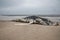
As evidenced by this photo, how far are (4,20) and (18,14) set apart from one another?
0.23 metres

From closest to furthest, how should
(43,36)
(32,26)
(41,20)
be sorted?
(43,36) → (32,26) → (41,20)

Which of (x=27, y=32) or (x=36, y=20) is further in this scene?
(x=36, y=20)

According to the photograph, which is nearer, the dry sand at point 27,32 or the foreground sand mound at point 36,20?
the dry sand at point 27,32

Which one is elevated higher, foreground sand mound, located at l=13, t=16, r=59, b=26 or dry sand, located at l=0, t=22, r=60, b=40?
foreground sand mound, located at l=13, t=16, r=59, b=26

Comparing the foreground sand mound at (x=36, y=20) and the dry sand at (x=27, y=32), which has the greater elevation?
the foreground sand mound at (x=36, y=20)

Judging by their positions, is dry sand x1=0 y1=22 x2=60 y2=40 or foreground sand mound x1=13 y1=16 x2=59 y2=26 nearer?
dry sand x1=0 y1=22 x2=60 y2=40

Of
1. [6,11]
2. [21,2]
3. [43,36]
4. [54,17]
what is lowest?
[43,36]

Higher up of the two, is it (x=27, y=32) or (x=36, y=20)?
(x=36, y=20)

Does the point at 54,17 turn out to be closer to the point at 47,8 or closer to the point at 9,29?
the point at 47,8

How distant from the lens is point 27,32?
1241 millimetres

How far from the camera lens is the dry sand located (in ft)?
3.84

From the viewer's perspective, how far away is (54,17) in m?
1.39

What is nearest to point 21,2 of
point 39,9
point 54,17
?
point 39,9

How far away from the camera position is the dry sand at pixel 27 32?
117cm
